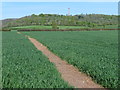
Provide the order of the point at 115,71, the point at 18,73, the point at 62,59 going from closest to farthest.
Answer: the point at 18,73, the point at 115,71, the point at 62,59

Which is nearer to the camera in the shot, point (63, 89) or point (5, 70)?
point (63, 89)

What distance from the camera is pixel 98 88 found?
9.73 metres

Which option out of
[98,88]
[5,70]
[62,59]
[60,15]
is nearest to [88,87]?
[98,88]

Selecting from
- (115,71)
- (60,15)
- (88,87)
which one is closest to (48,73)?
(88,87)

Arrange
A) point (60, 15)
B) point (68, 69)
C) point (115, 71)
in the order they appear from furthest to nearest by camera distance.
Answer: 1. point (60, 15)
2. point (68, 69)
3. point (115, 71)

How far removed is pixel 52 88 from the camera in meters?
8.09

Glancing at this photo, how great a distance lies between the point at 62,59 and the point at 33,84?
29.6ft

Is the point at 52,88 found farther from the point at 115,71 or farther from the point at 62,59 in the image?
the point at 62,59

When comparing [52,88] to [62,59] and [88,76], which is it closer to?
[88,76]

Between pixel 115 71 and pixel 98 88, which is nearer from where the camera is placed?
pixel 98 88

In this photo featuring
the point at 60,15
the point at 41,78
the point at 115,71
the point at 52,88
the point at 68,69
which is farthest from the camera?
the point at 60,15

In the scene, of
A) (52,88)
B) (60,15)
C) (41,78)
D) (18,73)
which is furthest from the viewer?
(60,15)

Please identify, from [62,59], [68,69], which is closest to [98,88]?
[68,69]

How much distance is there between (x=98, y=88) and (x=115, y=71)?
1.90 metres
